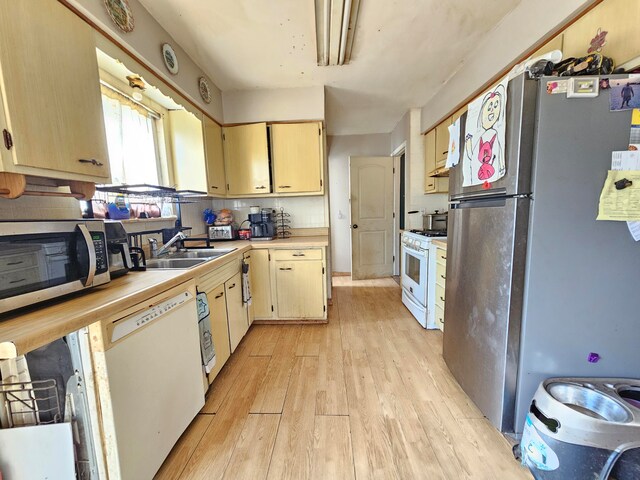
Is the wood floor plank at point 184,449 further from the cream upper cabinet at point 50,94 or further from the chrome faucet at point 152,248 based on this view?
the cream upper cabinet at point 50,94

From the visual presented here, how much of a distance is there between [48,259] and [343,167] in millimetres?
4193

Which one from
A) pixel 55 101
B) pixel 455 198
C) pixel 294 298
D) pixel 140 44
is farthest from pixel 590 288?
pixel 140 44

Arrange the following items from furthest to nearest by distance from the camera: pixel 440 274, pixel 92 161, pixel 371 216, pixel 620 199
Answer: pixel 371 216
pixel 440 274
pixel 92 161
pixel 620 199

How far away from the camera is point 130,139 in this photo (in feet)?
6.28

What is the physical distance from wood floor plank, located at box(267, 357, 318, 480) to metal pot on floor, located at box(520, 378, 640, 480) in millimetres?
1009

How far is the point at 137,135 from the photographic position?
198 cm

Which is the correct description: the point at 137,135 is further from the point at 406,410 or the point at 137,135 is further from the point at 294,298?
the point at 406,410

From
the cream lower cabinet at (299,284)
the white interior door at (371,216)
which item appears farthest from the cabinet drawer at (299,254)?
the white interior door at (371,216)

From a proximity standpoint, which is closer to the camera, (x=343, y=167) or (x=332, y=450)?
(x=332, y=450)

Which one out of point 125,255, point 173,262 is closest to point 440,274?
point 173,262

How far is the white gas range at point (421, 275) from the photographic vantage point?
7.89 feet

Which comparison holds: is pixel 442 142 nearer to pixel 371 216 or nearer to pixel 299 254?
pixel 371 216

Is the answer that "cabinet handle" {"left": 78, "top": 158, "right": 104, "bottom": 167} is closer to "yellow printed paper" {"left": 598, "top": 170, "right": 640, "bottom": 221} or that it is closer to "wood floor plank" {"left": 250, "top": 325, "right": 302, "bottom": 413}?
"wood floor plank" {"left": 250, "top": 325, "right": 302, "bottom": 413}

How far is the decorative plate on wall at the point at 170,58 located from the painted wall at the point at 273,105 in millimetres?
865
